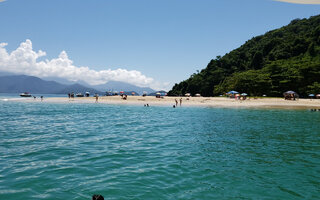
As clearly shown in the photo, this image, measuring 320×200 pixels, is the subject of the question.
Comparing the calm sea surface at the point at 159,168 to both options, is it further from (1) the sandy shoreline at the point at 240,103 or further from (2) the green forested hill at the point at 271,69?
(2) the green forested hill at the point at 271,69

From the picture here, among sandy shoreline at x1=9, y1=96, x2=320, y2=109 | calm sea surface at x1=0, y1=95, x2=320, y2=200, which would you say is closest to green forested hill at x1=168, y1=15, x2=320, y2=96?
sandy shoreline at x1=9, y1=96, x2=320, y2=109

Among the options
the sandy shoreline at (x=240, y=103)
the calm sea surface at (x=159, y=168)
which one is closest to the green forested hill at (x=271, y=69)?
the sandy shoreline at (x=240, y=103)

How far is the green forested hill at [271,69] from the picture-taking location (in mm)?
80938

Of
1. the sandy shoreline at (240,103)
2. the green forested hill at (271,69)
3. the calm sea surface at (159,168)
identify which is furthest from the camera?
the green forested hill at (271,69)

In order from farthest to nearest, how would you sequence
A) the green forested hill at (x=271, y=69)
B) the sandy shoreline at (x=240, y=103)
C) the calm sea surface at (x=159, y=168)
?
1. the green forested hill at (x=271, y=69)
2. the sandy shoreline at (x=240, y=103)
3. the calm sea surface at (x=159, y=168)

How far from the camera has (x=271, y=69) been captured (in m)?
91.4

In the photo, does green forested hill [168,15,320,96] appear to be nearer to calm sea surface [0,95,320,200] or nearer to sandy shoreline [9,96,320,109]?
sandy shoreline [9,96,320,109]

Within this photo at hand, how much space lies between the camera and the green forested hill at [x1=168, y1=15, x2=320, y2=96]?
3187 inches

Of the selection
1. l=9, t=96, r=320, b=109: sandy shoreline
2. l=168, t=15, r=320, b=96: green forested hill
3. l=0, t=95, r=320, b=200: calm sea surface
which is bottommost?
l=0, t=95, r=320, b=200: calm sea surface

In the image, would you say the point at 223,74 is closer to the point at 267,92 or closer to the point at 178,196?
the point at 267,92

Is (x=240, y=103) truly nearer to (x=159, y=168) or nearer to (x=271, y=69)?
(x=271, y=69)

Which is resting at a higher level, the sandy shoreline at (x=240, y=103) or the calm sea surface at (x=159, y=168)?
the sandy shoreline at (x=240, y=103)

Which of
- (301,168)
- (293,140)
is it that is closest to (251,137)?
(293,140)

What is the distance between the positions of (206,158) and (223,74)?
129m
